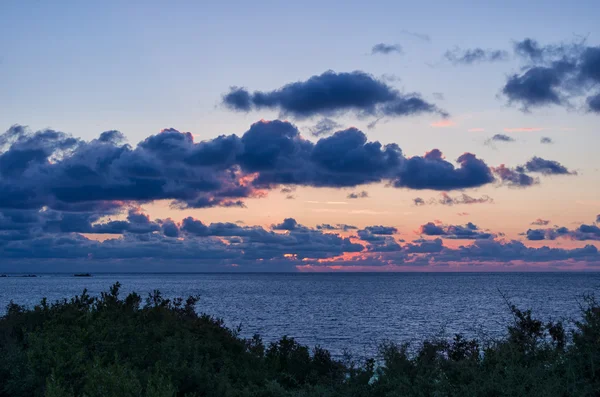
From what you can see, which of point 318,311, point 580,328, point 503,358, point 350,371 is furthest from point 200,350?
point 318,311

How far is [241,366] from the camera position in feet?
69.3

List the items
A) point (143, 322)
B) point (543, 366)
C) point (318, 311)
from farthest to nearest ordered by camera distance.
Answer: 1. point (318, 311)
2. point (143, 322)
3. point (543, 366)

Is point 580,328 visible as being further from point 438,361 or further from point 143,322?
point 143,322

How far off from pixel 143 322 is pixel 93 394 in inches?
483

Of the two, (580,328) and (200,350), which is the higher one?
(580,328)

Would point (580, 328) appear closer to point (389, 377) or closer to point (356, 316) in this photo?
point (389, 377)

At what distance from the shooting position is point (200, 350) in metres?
20.5

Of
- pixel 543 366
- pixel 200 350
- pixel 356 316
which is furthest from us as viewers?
pixel 356 316

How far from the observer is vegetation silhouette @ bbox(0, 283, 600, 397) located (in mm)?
11656

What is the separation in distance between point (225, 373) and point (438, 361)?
7.40 meters

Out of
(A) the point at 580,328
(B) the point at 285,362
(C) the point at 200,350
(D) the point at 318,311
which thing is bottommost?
(D) the point at 318,311

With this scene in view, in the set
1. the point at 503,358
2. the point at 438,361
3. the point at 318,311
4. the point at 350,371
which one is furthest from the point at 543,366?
the point at 318,311

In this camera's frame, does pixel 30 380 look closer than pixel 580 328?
No

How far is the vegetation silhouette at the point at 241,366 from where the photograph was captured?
1166 cm
